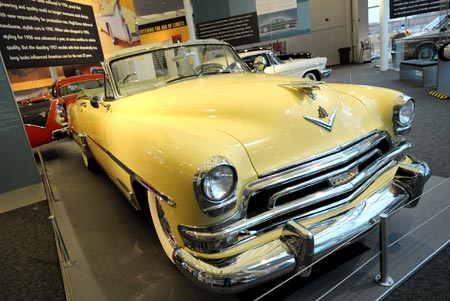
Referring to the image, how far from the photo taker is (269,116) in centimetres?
186

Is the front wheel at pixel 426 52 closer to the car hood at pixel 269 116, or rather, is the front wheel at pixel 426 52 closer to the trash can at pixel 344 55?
the trash can at pixel 344 55

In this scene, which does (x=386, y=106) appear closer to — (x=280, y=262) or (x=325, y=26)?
(x=280, y=262)

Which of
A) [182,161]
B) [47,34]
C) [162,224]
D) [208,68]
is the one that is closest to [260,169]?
[182,161]

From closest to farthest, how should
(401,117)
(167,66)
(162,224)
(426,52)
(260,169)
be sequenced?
(260,169), (162,224), (401,117), (167,66), (426,52)

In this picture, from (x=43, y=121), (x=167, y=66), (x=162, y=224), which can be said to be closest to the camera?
(x=162, y=224)

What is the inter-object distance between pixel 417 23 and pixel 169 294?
13612 mm

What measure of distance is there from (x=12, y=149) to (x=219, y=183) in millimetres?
4064

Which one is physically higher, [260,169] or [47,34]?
[47,34]

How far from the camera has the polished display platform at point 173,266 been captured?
1861 mm

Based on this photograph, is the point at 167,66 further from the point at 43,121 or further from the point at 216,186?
the point at 43,121

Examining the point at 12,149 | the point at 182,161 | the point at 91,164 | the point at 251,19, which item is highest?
the point at 251,19

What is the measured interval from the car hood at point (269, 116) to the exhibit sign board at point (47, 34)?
14.7ft

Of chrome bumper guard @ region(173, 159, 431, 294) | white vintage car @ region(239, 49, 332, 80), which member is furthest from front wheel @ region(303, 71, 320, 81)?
chrome bumper guard @ region(173, 159, 431, 294)

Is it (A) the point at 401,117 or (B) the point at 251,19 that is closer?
(A) the point at 401,117
